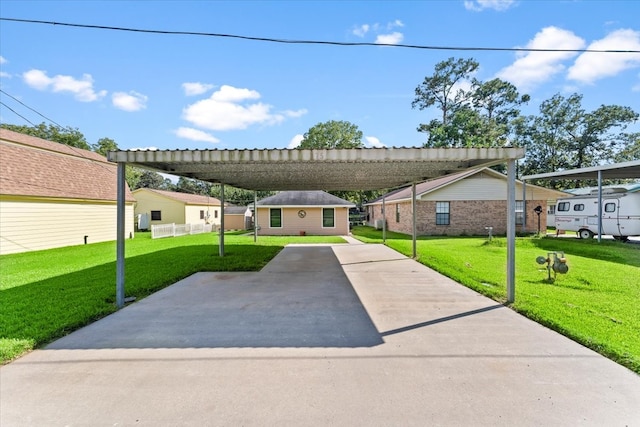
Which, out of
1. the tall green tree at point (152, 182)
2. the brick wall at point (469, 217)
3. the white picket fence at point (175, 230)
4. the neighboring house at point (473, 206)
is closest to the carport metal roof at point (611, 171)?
the neighboring house at point (473, 206)

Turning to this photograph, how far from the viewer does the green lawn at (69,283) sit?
4320 millimetres

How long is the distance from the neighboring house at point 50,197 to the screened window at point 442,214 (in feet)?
60.5

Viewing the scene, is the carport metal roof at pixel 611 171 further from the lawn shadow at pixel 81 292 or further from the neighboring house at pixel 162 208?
the neighboring house at pixel 162 208

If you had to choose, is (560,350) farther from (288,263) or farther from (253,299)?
(288,263)

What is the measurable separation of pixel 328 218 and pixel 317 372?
1843 centimetres

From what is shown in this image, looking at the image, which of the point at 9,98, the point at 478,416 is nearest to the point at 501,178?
the point at 478,416

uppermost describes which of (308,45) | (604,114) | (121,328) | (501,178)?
(604,114)

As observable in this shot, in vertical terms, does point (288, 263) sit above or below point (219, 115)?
below

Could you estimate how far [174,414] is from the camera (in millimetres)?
2555

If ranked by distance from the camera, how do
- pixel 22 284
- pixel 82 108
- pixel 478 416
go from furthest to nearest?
pixel 82 108 < pixel 22 284 < pixel 478 416

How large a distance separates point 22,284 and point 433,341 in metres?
8.70

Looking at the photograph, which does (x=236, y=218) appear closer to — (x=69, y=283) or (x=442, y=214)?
(x=442, y=214)

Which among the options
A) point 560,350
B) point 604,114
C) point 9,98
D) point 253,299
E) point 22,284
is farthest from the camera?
point 604,114

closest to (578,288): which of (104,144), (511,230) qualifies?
(511,230)
